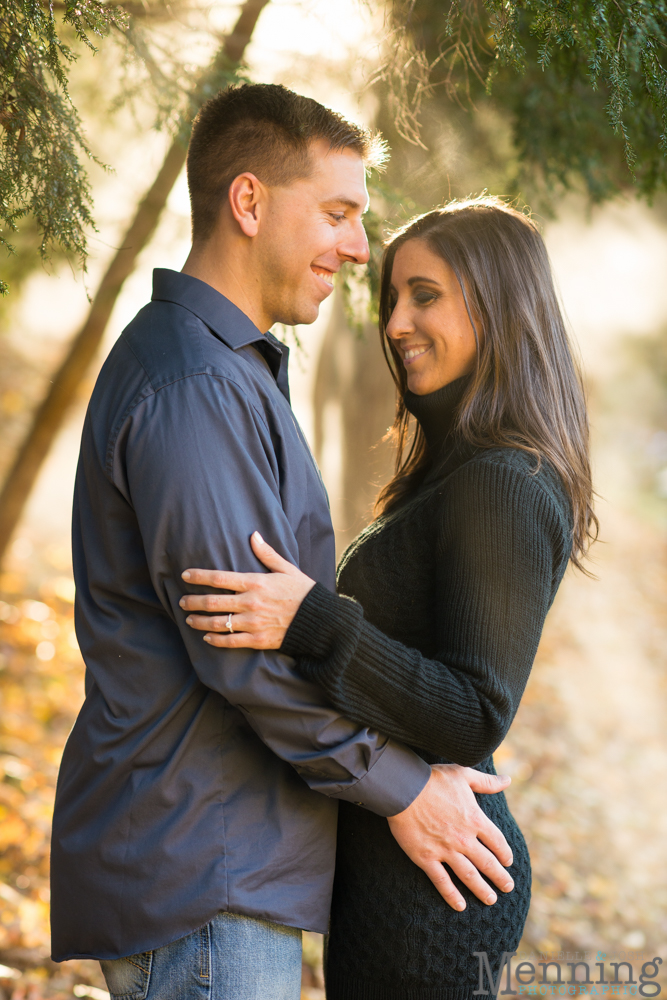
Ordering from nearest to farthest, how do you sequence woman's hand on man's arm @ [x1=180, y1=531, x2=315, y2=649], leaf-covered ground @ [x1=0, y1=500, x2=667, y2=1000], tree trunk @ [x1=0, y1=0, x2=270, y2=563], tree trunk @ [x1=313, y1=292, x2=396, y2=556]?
1. woman's hand on man's arm @ [x1=180, y1=531, x2=315, y2=649]
2. leaf-covered ground @ [x1=0, y1=500, x2=667, y2=1000]
3. tree trunk @ [x1=0, y1=0, x2=270, y2=563]
4. tree trunk @ [x1=313, y1=292, x2=396, y2=556]

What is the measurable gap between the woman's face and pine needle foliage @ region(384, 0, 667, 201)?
47cm

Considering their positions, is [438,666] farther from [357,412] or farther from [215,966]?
[357,412]

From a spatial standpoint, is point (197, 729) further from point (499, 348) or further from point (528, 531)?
point (499, 348)

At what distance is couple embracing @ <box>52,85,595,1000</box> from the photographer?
1505 millimetres

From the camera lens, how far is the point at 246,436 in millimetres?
1572

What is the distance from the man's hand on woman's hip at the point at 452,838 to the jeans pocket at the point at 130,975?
0.56 metres

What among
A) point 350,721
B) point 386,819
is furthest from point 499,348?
point 386,819

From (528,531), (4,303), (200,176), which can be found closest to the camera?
(528,531)

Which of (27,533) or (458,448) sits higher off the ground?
(458,448)

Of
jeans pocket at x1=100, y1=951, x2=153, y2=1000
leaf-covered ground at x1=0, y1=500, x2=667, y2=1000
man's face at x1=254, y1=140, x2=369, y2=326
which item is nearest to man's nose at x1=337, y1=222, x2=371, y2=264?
man's face at x1=254, y1=140, x2=369, y2=326

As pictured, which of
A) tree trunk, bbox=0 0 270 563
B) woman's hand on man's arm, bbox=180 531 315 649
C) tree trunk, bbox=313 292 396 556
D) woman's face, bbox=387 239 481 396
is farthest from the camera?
tree trunk, bbox=313 292 396 556

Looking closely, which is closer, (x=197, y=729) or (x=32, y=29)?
(x=197, y=729)

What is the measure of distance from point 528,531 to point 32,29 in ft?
5.33

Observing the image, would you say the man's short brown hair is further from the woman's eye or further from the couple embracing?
the woman's eye
